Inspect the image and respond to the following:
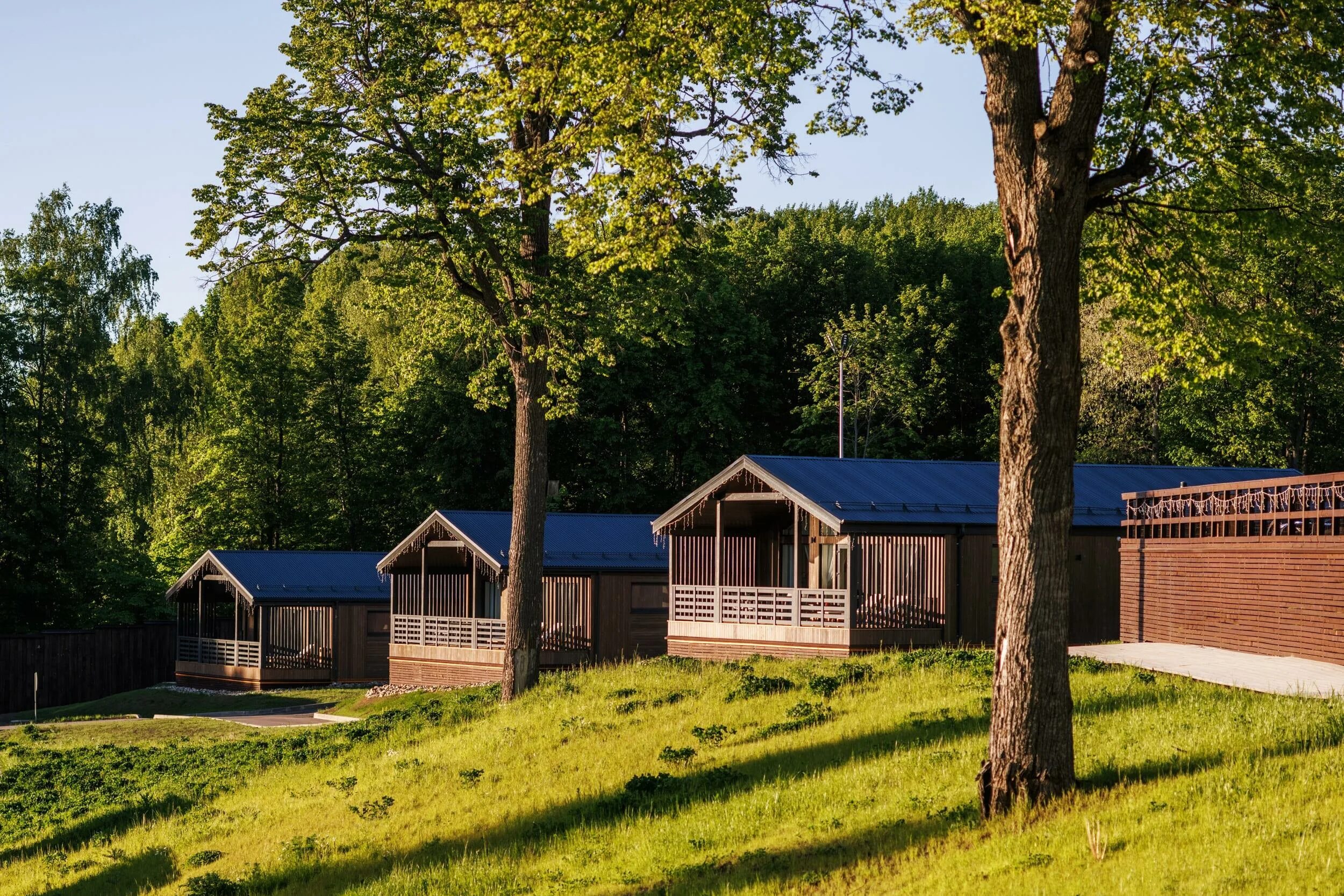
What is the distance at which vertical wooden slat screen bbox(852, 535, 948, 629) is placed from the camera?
1139 inches

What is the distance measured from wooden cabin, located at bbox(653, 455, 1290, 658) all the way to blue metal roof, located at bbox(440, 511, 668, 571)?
4.23 m

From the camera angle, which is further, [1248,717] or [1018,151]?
[1248,717]

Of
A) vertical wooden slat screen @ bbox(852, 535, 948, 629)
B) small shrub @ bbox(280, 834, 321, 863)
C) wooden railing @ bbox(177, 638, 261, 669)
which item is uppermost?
vertical wooden slat screen @ bbox(852, 535, 948, 629)

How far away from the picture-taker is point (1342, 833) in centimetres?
952

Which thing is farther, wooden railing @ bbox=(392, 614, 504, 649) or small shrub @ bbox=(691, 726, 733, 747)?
wooden railing @ bbox=(392, 614, 504, 649)

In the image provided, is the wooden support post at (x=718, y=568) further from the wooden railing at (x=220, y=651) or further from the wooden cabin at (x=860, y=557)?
the wooden railing at (x=220, y=651)

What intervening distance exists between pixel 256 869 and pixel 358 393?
155 feet

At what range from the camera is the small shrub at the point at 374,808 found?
15.8 metres

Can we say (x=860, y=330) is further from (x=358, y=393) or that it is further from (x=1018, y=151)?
(x=1018, y=151)

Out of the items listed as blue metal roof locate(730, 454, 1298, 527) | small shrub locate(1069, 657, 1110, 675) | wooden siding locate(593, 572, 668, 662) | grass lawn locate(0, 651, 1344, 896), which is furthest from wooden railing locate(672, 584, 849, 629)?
small shrub locate(1069, 657, 1110, 675)

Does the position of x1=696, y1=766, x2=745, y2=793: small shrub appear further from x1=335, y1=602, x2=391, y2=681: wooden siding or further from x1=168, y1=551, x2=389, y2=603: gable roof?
x1=335, y1=602, x2=391, y2=681: wooden siding

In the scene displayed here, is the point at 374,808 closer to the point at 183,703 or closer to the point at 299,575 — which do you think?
the point at 183,703

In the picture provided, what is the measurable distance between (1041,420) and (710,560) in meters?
23.0

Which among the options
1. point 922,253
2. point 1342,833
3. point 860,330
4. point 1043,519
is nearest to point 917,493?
point 1043,519
